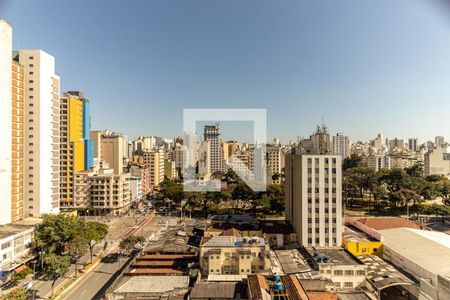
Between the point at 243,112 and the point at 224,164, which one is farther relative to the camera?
the point at 224,164

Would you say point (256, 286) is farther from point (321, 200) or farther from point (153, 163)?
point (153, 163)

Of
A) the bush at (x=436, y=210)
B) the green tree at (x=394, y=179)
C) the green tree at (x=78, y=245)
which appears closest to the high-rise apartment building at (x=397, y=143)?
the green tree at (x=394, y=179)

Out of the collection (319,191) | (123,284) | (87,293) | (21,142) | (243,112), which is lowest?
(87,293)

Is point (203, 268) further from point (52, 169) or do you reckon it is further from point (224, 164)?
point (224, 164)

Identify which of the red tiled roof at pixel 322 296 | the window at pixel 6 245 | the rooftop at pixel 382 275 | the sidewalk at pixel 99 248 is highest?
the window at pixel 6 245

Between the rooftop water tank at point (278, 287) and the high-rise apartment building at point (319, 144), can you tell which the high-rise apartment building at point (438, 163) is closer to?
the high-rise apartment building at point (319, 144)

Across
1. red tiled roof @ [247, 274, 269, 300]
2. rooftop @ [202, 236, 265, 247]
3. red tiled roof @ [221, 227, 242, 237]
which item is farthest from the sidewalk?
red tiled roof @ [247, 274, 269, 300]

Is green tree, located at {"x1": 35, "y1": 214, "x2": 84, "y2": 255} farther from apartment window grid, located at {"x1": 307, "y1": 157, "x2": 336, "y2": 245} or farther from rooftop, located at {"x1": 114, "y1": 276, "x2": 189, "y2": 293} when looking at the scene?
apartment window grid, located at {"x1": 307, "y1": 157, "x2": 336, "y2": 245}

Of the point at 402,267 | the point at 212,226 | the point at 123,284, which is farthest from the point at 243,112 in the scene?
the point at 402,267
